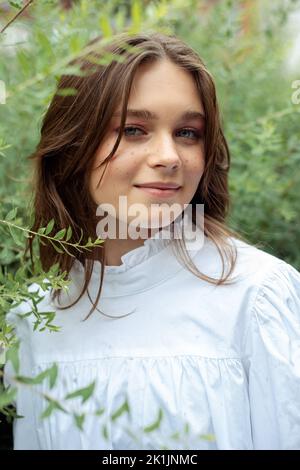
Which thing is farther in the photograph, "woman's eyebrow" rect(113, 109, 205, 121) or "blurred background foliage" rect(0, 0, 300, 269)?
"blurred background foliage" rect(0, 0, 300, 269)

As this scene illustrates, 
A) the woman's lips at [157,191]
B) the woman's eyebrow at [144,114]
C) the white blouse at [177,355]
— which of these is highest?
the woman's eyebrow at [144,114]

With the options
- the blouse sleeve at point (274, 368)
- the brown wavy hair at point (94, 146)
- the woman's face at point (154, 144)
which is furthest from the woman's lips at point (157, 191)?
the blouse sleeve at point (274, 368)

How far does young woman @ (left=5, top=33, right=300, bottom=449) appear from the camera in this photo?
53.0 inches

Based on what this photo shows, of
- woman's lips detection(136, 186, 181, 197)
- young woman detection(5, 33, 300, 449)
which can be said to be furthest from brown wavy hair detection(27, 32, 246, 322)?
woman's lips detection(136, 186, 181, 197)

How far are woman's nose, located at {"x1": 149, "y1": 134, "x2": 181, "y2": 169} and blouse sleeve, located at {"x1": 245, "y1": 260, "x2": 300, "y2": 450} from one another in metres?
0.33

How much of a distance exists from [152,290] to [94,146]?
1.17ft

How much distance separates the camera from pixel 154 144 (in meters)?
1.38

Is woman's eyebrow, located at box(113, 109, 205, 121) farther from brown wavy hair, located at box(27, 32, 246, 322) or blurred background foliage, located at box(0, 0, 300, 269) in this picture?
blurred background foliage, located at box(0, 0, 300, 269)

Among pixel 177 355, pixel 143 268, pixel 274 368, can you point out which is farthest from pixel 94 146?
pixel 274 368

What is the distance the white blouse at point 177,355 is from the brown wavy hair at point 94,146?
4 cm

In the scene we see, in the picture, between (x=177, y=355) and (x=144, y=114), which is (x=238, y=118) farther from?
(x=177, y=355)

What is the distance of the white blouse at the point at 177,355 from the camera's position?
52.2 inches

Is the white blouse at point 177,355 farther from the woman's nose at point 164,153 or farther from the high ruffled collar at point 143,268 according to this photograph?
the woman's nose at point 164,153
